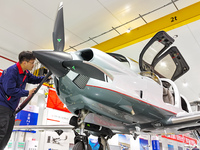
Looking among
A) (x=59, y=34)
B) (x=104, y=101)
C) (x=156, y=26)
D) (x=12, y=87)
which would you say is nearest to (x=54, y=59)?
(x=59, y=34)

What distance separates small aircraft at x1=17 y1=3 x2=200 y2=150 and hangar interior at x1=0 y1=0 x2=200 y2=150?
2.21 meters

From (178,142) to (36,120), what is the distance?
13.9m

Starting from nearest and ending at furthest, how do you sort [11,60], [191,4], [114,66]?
[114,66]
[191,4]
[11,60]

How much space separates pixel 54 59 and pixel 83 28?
5.90 metres

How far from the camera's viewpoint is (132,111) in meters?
2.80

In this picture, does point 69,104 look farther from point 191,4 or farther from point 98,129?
point 191,4

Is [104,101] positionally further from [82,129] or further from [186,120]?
[186,120]

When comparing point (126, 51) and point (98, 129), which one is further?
point (126, 51)

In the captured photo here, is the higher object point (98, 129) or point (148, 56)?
point (148, 56)

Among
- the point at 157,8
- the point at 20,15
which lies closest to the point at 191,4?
the point at 157,8

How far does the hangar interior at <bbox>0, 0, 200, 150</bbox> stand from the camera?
6.41 m

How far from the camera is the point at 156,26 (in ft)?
22.9

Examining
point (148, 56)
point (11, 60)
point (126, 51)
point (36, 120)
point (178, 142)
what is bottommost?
point (178, 142)

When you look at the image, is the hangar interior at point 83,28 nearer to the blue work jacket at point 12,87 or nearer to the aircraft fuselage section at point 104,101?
the aircraft fuselage section at point 104,101
